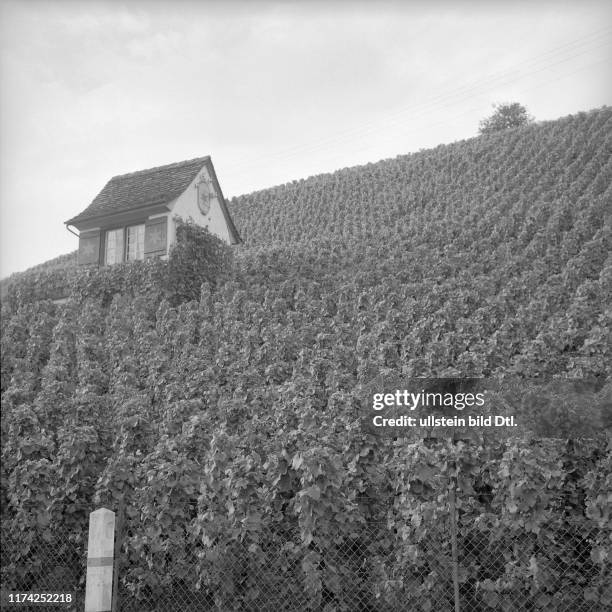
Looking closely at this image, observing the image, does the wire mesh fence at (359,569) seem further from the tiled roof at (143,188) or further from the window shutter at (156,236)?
the tiled roof at (143,188)

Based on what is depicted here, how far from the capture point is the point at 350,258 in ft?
72.4

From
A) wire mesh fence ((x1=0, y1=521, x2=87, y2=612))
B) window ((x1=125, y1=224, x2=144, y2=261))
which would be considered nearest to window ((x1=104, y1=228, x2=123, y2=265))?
window ((x1=125, y1=224, x2=144, y2=261))

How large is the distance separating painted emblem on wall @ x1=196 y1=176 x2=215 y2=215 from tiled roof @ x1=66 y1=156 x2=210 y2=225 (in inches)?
17.6

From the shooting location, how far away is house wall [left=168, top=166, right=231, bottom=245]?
839 inches

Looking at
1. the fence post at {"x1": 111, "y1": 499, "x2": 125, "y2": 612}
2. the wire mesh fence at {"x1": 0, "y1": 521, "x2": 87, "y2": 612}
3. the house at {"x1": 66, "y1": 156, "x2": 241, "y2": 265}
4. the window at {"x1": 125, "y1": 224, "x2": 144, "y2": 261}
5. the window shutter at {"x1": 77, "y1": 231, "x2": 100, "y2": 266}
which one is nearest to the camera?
the fence post at {"x1": 111, "y1": 499, "x2": 125, "y2": 612}

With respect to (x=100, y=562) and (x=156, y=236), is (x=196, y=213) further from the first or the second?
(x=100, y=562)

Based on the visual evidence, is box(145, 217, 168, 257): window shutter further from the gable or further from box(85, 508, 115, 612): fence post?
box(85, 508, 115, 612): fence post

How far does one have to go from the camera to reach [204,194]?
23.1 m

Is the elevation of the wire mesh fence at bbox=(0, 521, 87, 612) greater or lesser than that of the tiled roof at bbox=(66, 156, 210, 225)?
lesser

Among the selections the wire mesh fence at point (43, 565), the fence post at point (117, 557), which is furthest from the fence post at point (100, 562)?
the wire mesh fence at point (43, 565)

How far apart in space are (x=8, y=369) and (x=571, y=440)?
12.4 metres

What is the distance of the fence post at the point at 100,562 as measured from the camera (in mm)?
6672

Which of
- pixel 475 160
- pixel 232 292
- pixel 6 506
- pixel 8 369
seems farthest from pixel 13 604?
pixel 475 160

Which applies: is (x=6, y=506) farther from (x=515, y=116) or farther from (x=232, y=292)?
(x=515, y=116)
